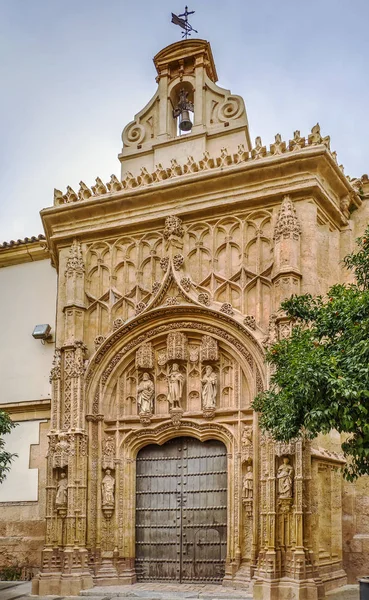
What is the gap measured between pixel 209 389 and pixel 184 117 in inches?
251

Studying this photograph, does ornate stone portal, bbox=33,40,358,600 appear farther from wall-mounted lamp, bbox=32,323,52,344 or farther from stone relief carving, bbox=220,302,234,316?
wall-mounted lamp, bbox=32,323,52,344

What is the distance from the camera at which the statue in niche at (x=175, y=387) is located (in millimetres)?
13906

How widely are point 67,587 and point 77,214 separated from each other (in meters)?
7.03

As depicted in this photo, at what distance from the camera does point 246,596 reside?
1217cm

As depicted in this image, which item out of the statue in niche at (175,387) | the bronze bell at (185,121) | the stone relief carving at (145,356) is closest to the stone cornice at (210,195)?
the stone relief carving at (145,356)

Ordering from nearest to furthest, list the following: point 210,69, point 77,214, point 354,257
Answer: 1. point 354,257
2. point 77,214
3. point 210,69

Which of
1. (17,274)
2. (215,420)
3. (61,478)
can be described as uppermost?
(17,274)

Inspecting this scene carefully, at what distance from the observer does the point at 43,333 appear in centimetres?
1652

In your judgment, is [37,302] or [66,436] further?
[37,302]

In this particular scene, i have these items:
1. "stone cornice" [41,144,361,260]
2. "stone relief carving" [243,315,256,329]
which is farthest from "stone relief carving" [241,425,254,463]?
"stone cornice" [41,144,361,260]

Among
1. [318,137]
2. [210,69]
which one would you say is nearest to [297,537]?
[318,137]

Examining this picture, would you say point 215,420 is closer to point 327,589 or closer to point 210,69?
point 327,589

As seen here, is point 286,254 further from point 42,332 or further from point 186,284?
point 42,332

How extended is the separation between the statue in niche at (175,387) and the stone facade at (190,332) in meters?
0.03
